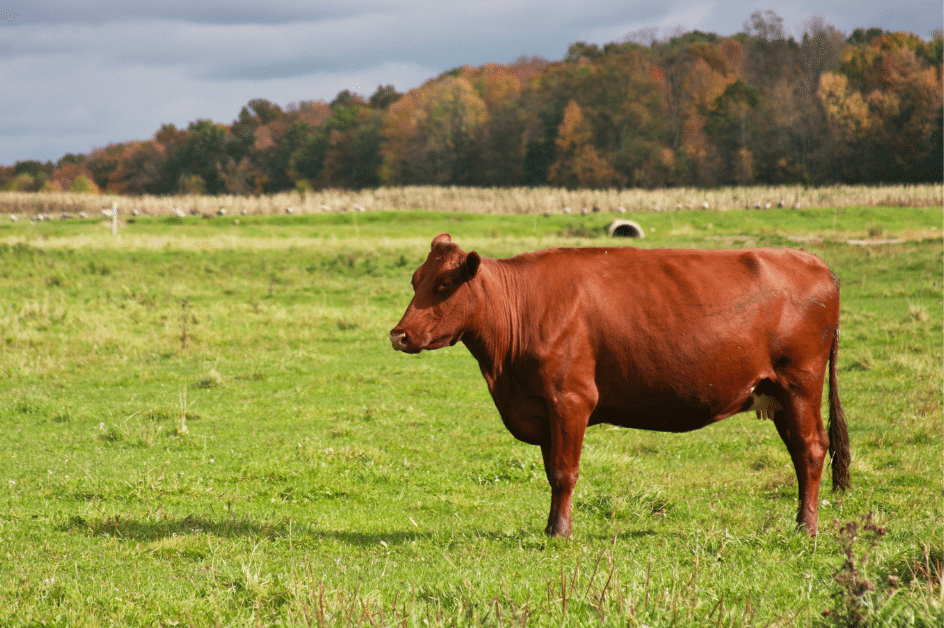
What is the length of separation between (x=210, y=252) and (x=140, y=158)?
107m

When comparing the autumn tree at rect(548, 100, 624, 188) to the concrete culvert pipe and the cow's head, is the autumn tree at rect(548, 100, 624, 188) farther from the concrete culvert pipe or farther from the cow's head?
the cow's head

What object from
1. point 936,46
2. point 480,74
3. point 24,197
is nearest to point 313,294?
point 24,197

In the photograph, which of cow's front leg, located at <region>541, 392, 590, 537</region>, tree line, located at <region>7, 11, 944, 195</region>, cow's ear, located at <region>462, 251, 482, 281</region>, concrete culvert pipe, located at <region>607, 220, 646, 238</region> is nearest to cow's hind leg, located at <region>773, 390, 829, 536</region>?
cow's front leg, located at <region>541, 392, 590, 537</region>

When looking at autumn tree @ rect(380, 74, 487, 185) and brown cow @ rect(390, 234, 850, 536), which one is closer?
brown cow @ rect(390, 234, 850, 536)

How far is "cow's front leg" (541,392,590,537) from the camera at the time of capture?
20.2 ft

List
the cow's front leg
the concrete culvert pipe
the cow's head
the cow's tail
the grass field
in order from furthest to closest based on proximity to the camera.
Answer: the concrete culvert pipe
the cow's tail
the cow's front leg
the cow's head
the grass field

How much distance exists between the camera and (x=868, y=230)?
35062 millimetres

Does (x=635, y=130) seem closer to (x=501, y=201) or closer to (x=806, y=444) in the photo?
(x=501, y=201)

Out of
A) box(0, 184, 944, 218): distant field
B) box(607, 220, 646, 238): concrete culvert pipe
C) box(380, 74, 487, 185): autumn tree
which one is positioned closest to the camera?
box(607, 220, 646, 238): concrete culvert pipe

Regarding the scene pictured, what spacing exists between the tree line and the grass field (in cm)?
5439

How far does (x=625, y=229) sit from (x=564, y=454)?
105ft

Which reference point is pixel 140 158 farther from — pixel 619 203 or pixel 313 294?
pixel 313 294

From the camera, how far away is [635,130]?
84.4 meters

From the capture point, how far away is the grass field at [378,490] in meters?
4.69
